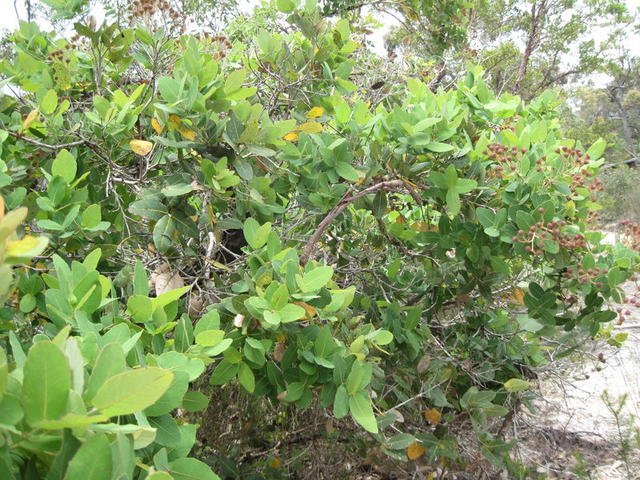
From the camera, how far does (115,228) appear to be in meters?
1.85

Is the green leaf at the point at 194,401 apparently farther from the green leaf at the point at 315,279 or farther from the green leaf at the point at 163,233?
the green leaf at the point at 163,233

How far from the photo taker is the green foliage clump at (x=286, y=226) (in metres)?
1.14

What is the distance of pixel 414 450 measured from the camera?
2.02m

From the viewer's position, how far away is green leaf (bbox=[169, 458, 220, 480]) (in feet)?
2.34

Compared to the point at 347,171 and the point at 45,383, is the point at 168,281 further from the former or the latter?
the point at 45,383

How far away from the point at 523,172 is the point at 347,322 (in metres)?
0.70

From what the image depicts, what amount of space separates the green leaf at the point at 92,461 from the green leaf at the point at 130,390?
0.03 meters

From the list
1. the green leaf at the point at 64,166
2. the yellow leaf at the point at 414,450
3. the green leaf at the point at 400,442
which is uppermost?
the green leaf at the point at 64,166

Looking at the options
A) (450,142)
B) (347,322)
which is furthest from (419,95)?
(347,322)

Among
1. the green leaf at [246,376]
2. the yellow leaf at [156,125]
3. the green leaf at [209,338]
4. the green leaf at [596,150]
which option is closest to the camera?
the green leaf at [209,338]

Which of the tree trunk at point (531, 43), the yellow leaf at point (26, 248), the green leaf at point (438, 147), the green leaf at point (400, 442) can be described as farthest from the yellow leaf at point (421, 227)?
the tree trunk at point (531, 43)

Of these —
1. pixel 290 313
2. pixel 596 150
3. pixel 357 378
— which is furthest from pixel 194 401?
pixel 596 150

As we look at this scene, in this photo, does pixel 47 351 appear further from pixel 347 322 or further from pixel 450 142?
pixel 450 142

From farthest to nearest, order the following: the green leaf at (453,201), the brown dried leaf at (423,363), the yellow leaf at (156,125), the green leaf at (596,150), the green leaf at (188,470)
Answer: the brown dried leaf at (423,363) < the green leaf at (596,150) < the green leaf at (453,201) < the yellow leaf at (156,125) < the green leaf at (188,470)
